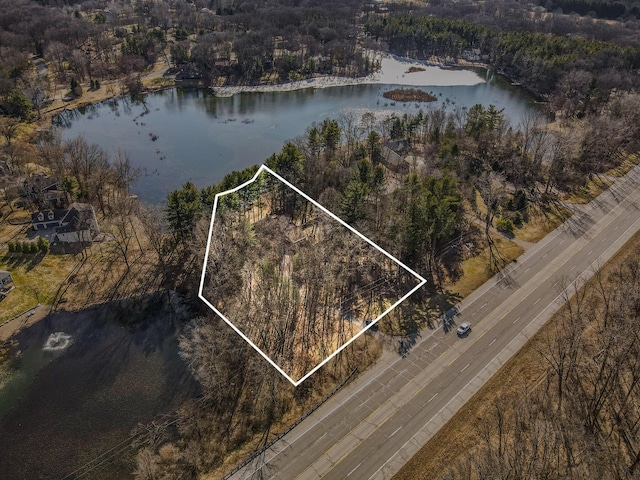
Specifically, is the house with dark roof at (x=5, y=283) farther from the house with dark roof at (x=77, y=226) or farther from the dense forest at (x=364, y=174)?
the dense forest at (x=364, y=174)

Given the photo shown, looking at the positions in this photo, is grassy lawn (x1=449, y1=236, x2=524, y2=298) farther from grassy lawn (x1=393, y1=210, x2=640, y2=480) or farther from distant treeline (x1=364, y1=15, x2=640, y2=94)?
distant treeline (x1=364, y1=15, x2=640, y2=94)

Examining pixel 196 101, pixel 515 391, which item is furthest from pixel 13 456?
pixel 196 101

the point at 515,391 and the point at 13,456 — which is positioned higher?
the point at 515,391

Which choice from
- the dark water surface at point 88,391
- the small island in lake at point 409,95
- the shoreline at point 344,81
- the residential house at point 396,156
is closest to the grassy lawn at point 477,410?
the dark water surface at point 88,391

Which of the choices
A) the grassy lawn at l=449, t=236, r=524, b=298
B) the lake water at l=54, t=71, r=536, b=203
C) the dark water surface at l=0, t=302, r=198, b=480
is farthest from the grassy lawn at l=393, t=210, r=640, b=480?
the lake water at l=54, t=71, r=536, b=203

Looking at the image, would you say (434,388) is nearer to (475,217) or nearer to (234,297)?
(234,297)
